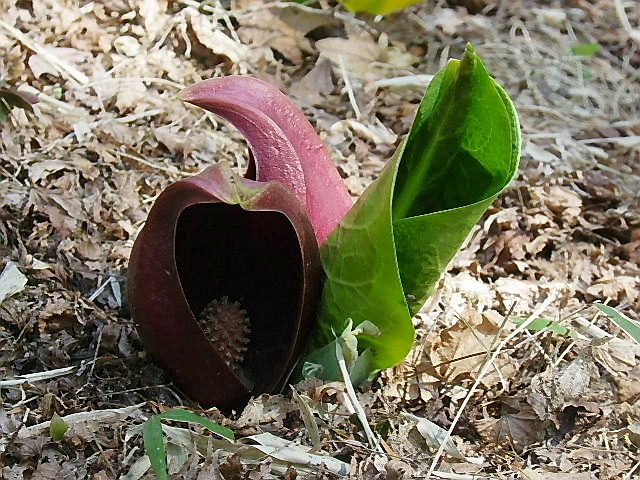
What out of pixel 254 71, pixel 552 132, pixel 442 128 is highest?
pixel 442 128

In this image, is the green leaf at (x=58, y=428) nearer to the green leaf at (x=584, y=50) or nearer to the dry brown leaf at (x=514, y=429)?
the dry brown leaf at (x=514, y=429)

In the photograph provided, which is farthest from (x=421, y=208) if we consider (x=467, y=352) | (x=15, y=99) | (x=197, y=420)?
(x=15, y=99)

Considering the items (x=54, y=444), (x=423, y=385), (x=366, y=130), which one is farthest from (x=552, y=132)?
(x=54, y=444)

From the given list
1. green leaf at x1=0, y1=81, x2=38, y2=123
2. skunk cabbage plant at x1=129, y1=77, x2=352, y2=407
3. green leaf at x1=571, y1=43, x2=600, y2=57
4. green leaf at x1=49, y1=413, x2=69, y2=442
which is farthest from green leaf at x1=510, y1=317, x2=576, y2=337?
green leaf at x1=571, y1=43, x2=600, y2=57

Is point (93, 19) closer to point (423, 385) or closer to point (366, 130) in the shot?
point (366, 130)

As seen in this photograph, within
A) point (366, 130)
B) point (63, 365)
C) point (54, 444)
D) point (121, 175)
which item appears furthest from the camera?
point (366, 130)

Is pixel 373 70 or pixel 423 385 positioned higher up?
pixel 373 70

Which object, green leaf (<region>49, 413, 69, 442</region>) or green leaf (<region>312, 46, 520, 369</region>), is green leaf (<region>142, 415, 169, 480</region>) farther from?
green leaf (<region>312, 46, 520, 369</region>)
